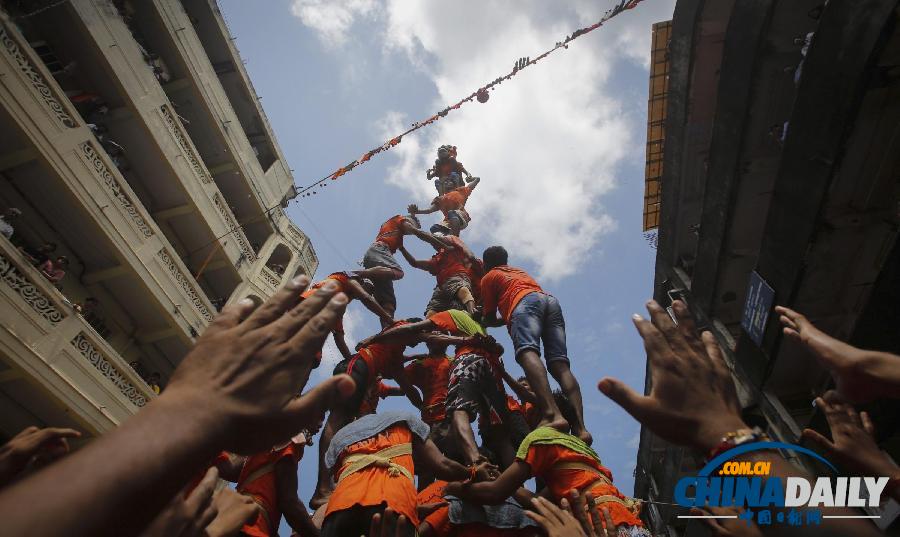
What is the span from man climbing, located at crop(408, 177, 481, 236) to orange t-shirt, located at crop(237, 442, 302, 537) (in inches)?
277

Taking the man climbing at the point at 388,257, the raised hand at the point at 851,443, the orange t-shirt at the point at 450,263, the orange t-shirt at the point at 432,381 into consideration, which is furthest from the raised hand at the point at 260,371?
the orange t-shirt at the point at 450,263

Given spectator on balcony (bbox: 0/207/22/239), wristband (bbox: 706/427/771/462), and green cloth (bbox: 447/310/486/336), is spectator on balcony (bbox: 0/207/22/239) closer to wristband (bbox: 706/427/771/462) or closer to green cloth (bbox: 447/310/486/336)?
green cloth (bbox: 447/310/486/336)

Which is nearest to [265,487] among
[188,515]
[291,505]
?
[291,505]

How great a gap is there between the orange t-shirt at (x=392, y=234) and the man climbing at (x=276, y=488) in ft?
Answer: 18.3

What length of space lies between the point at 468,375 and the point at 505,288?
1443mm

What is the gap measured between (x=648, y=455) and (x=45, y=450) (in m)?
12.6

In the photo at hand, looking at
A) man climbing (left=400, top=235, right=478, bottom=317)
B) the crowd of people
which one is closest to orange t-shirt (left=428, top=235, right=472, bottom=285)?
man climbing (left=400, top=235, right=478, bottom=317)

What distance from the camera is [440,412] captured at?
Answer: 568cm

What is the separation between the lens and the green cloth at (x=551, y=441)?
3.27 meters

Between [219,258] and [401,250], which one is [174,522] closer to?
[401,250]

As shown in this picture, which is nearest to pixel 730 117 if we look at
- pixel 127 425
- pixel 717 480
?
pixel 717 480

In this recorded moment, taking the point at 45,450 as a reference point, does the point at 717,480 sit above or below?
above

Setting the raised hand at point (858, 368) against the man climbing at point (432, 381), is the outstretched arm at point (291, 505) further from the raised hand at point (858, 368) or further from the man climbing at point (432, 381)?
the raised hand at point (858, 368)

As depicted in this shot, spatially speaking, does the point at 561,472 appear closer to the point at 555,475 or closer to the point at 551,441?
the point at 555,475
